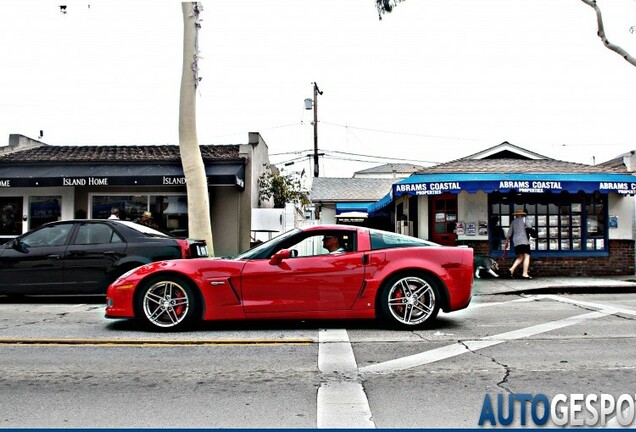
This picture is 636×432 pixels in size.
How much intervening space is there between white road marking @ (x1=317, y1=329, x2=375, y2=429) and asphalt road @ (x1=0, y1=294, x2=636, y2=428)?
11mm

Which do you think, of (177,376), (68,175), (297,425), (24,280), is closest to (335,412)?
(297,425)

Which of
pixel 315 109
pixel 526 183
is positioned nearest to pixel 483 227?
pixel 526 183

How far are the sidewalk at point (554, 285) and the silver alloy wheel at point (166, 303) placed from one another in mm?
6863

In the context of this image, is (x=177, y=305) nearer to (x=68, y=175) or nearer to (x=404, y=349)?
(x=404, y=349)

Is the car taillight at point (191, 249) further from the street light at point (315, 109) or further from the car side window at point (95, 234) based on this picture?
the street light at point (315, 109)

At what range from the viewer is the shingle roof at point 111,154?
1819 cm

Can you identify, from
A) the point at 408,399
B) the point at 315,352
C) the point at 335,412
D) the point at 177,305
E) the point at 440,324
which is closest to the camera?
the point at 335,412

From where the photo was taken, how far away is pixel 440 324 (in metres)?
7.93

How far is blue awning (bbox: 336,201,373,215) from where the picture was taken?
96.0ft

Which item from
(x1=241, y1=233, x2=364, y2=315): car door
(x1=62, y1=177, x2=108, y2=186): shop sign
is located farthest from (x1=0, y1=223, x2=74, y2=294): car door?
(x1=62, y1=177, x2=108, y2=186): shop sign

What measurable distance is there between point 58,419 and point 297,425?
1.66 meters

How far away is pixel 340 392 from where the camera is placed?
4.70 metres

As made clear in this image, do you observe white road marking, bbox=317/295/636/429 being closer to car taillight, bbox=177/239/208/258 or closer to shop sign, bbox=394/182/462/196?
car taillight, bbox=177/239/208/258

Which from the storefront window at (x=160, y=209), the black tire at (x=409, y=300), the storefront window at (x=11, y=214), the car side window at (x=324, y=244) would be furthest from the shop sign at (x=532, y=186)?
the storefront window at (x=11, y=214)
